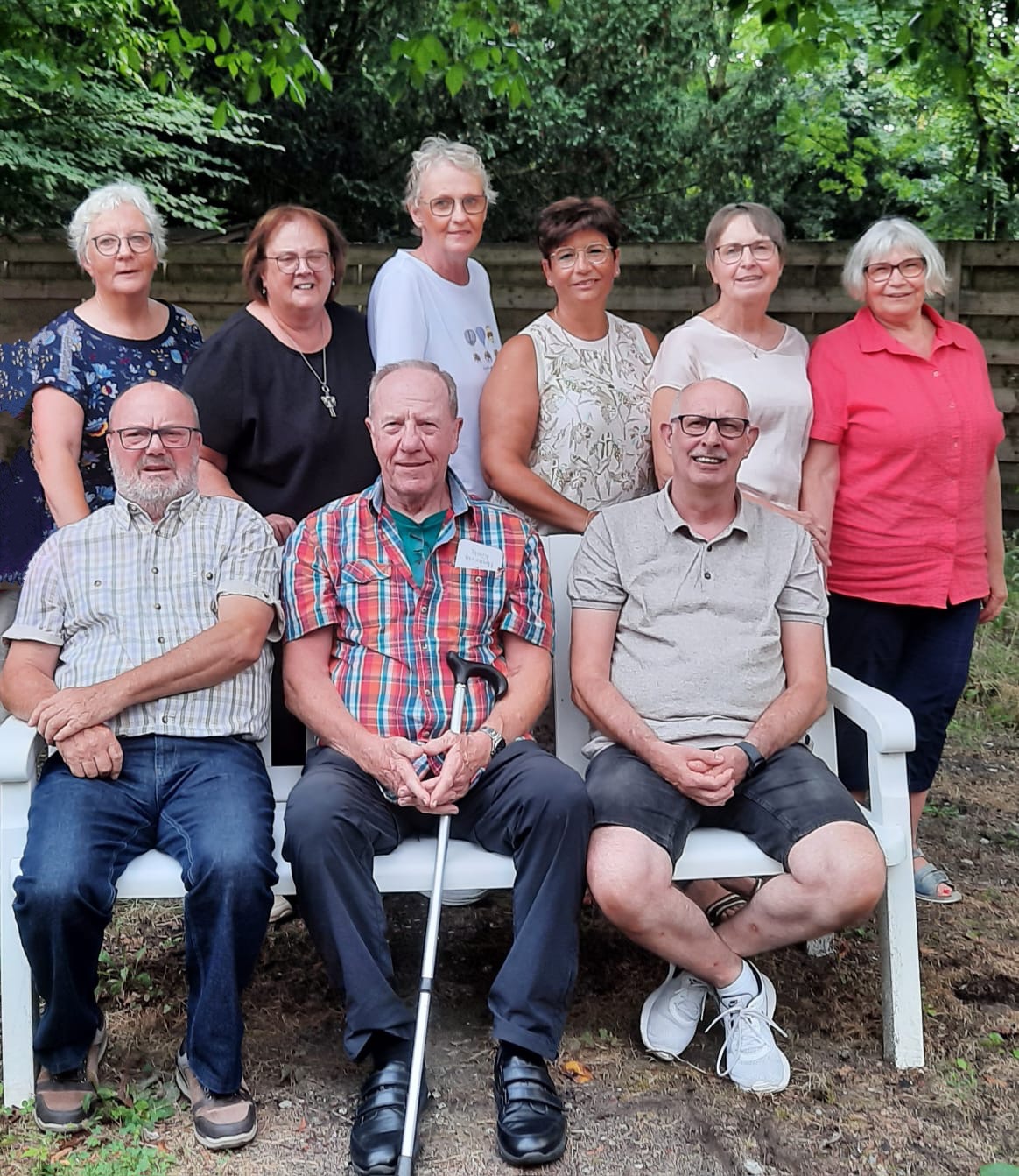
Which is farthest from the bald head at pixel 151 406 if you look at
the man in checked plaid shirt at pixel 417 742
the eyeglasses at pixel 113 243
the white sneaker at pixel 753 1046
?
the white sneaker at pixel 753 1046

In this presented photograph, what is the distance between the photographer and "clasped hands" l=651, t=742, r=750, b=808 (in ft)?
9.04

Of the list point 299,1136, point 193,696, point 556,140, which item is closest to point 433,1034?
point 299,1136

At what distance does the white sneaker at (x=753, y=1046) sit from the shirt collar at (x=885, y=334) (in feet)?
5.51

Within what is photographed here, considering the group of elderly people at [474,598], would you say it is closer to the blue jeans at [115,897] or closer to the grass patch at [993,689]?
the blue jeans at [115,897]

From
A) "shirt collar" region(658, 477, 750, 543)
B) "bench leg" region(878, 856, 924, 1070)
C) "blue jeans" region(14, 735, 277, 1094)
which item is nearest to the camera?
"blue jeans" region(14, 735, 277, 1094)

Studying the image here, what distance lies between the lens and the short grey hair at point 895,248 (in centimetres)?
335

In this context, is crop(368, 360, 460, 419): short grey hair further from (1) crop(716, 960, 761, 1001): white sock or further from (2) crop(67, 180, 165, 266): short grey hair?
(1) crop(716, 960, 761, 1001): white sock

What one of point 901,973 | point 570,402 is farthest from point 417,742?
point 901,973

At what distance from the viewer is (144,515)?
114 inches

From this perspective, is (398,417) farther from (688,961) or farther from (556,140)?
(556,140)

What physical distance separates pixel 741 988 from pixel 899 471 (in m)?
1.44

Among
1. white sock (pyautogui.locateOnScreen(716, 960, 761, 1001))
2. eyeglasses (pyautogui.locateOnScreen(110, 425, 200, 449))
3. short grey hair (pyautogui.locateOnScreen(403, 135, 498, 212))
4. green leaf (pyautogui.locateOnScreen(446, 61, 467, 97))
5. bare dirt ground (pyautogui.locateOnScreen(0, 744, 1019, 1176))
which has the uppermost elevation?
green leaf (pyautogui.locateOnScreen(446, 61, 467, 97))

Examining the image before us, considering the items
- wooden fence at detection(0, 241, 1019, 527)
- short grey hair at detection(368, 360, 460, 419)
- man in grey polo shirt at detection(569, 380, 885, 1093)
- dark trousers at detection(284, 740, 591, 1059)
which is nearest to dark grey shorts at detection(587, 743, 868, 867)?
man in grey polo shirt at detection(569, 380, 885, 1093)

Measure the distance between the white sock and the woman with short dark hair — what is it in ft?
3.94
